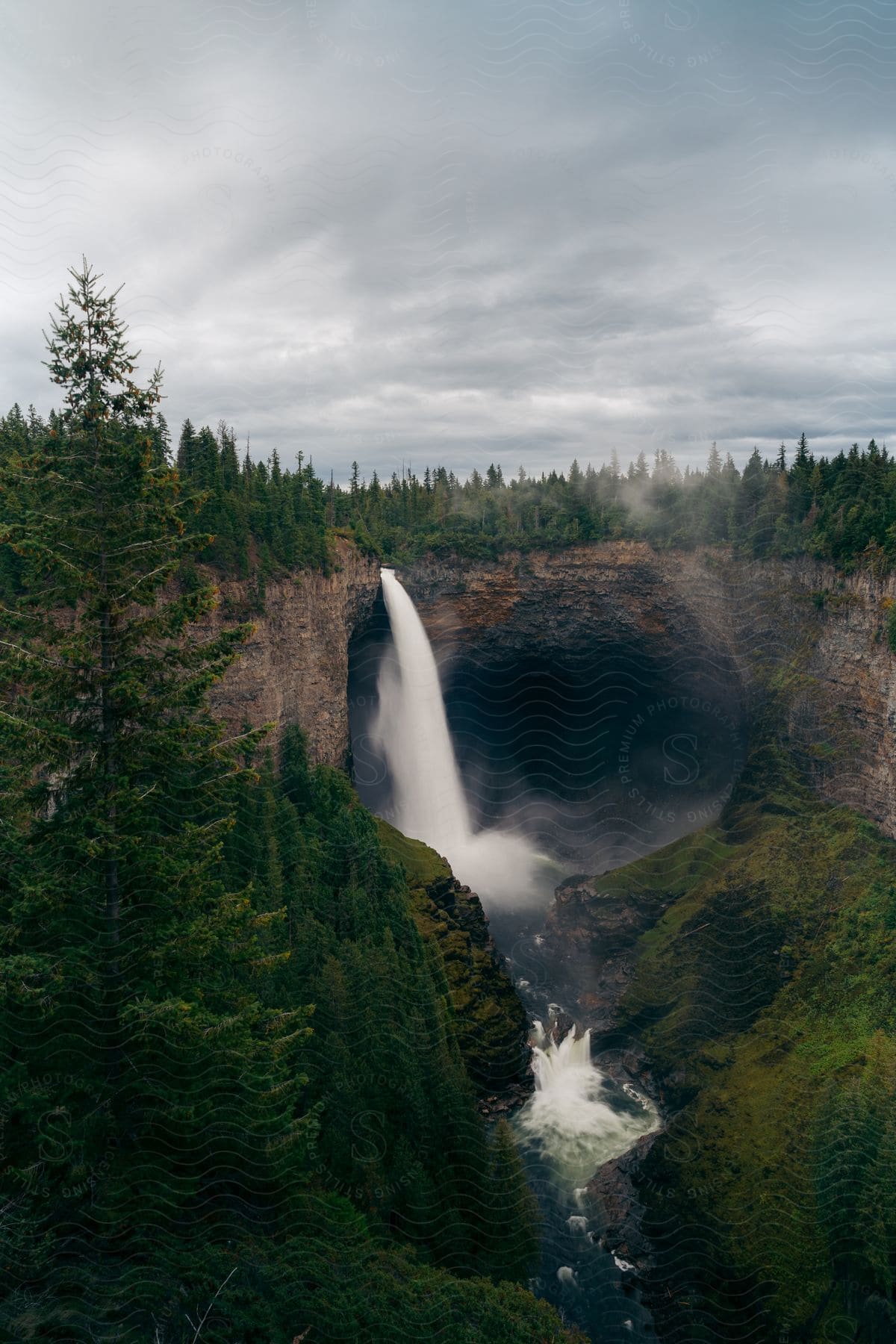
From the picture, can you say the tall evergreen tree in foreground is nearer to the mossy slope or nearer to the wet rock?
the wet rock

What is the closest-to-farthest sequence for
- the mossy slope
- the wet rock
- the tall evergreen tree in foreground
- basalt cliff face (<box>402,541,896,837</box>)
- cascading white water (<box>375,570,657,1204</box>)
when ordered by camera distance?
the tall evergreen tree in foreground → the wet rock → the mossy slope → basalt cliff face (<box>402,541,896,837</box>) → cascading white water (<box>375,570,657,1204</box>)

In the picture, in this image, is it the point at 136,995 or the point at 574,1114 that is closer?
the point at 136,995

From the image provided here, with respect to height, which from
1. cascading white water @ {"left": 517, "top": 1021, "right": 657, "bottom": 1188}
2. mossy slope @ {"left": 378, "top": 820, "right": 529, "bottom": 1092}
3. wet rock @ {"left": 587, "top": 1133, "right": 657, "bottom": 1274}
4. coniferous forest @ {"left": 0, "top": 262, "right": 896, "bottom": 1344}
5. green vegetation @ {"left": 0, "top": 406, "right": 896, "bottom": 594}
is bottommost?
cascading white water @ {"left": 517, "top": 1021, "right": 657, "bottom": 1188}

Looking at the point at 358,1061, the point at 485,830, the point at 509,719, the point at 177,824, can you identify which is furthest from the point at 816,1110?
the point at 509,719

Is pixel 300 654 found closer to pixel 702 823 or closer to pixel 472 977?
pixel 472 977

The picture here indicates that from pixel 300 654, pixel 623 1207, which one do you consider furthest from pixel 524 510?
pixel 623 1207

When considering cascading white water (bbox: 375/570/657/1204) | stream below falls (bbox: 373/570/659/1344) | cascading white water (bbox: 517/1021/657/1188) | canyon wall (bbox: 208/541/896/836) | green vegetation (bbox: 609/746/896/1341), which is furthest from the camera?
cascading white water (bbox: 375/570/657/1204)

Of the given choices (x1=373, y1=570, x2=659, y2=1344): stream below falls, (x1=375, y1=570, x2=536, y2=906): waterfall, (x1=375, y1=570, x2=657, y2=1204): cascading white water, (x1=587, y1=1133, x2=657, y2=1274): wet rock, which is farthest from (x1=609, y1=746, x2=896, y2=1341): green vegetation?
(x1=375, y1=570, x2=536, y2=906): waterfall

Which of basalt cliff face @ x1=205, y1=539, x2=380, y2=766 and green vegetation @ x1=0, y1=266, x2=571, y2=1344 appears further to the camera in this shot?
basalt cliff face @ x1=205, y1=539, x2=380, y2=766
